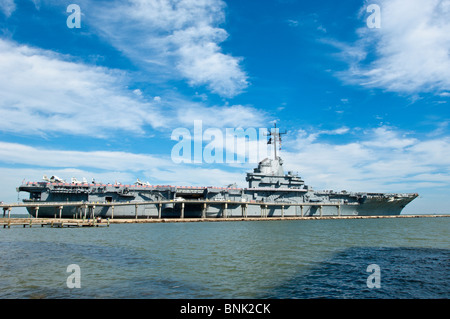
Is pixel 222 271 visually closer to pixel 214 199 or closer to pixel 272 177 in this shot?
pixel 214 199

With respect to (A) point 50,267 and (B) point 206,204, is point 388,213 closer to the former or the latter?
(B) point 206,204

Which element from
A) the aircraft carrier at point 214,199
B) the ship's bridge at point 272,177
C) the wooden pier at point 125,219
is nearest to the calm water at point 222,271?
the wooden pier at point 125,219

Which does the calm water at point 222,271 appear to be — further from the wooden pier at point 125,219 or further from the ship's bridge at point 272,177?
the ship's bridge at point 272,177

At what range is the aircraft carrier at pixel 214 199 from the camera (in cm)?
4762

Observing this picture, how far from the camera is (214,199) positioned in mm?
53969

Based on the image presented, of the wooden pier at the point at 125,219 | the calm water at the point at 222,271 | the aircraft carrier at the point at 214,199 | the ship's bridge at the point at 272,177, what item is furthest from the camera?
the ship's bridge at the point at 272,177

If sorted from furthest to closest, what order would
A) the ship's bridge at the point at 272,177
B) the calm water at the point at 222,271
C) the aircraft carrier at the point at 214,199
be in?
the ship's bridge at the point at 272,177, the aircraft carrier at the point at 214,199, the calm water at the point at 222,271

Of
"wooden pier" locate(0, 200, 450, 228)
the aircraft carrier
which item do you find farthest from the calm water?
the aircraft carrier

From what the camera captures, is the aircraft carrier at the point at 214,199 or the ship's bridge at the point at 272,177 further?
the ship's bridge at the point at 272,177

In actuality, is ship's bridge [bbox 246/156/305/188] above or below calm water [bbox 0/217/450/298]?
above

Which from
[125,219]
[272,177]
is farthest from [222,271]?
[272,177]

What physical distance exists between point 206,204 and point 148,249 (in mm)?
33225

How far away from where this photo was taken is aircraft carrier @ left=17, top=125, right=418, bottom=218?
47625 millimetres

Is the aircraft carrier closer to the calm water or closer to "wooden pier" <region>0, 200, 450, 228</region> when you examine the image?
"wooden pier" <region>0, 200, 450, 228</region>
